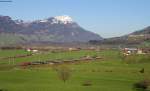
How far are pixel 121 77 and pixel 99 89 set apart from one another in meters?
18.0

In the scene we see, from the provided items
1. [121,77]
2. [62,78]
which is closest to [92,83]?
[62,78]

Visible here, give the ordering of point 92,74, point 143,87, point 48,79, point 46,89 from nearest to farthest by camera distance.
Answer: point 46,89 → point 143,87 → point 48,79 → point 92,74

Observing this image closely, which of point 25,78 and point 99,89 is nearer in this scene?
point 99,89

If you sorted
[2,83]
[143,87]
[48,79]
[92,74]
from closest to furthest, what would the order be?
1. [143,87]
2. [2,83]
3. [48,79]
4. [92,74]

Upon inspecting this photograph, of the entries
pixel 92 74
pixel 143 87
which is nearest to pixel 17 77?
pixel 92 74

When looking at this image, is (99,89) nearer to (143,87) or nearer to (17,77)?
(143,87)

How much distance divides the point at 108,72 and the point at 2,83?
27359mm

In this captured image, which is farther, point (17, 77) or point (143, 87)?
point (17, 77)

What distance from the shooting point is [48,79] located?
6938cm

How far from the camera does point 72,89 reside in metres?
55.8

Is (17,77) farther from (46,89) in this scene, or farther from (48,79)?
(46,89)

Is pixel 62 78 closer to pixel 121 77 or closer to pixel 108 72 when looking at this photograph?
pixel 121 77

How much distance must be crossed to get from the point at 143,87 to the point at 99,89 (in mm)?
7986

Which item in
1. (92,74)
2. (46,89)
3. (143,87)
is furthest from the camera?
(92,74)
